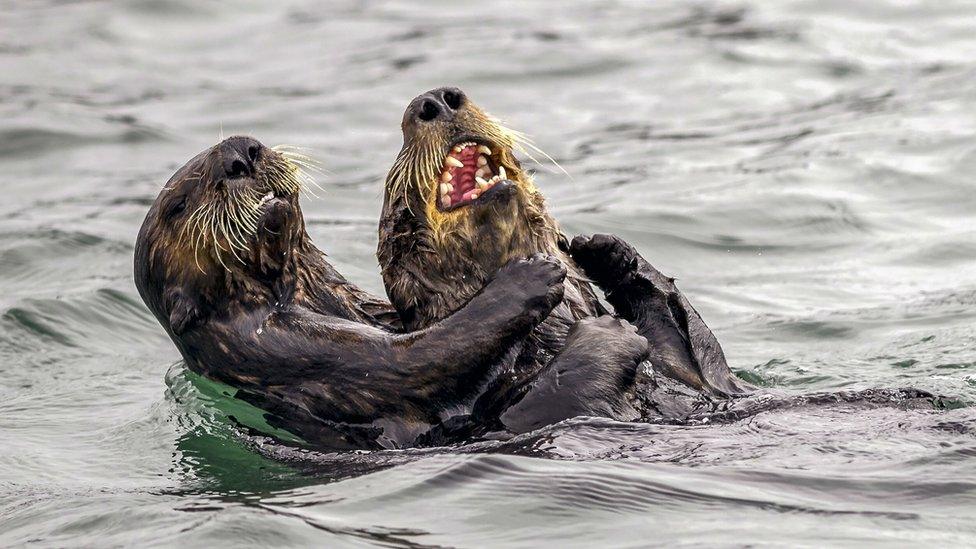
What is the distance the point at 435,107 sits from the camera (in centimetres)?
592

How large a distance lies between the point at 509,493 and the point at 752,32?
35.6 feet

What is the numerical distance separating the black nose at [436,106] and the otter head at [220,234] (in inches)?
28.5

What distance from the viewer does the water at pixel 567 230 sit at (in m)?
5.04

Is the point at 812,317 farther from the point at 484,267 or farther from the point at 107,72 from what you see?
the point at 107,72

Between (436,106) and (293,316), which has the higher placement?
(436,106)

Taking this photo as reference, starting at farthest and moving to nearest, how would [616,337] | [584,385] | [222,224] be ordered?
1. [222,224]
2. [616,337]
3. [584,385]

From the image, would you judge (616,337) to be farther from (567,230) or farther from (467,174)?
(567,230)

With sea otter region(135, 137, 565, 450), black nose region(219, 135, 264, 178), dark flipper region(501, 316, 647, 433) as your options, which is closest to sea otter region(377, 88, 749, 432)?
dark flipper region(501, 316, 647, 433)

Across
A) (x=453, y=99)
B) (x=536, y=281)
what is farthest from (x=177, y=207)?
(x=536, y=281)

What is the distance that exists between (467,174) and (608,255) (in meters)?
0.70

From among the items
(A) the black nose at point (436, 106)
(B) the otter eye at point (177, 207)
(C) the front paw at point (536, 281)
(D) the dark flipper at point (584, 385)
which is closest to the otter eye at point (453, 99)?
(A) the black nose at point (436, 106)

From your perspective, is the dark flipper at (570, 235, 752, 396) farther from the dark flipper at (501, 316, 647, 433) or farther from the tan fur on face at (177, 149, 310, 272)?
the tan fur on face at (177, 149, 310, 272)

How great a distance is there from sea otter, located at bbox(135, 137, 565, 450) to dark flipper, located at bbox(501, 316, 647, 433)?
0.19 metres

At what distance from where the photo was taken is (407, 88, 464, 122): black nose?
19.4ft
